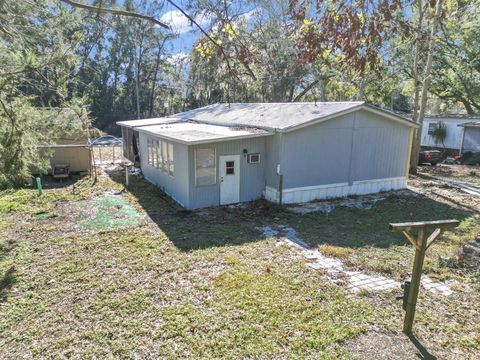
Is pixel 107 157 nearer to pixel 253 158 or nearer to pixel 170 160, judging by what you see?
pixel 170 160

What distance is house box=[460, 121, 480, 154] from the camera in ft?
70.6

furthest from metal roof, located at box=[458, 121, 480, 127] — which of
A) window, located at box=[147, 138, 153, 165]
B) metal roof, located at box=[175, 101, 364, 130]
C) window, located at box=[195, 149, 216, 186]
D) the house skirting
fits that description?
window, located at box=[147, 138, 153, 165]

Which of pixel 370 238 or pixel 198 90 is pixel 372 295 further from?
pixel 198 90

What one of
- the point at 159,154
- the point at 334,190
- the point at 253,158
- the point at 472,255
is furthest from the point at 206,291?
the point at 159,154

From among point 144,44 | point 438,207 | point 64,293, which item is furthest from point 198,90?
point 64,293

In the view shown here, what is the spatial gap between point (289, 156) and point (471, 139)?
56.9 feet

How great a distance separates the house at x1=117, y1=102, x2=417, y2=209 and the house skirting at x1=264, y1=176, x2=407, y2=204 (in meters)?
0.03

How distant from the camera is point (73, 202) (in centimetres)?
1116

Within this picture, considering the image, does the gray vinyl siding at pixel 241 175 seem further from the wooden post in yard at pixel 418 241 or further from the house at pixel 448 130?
the house at pixel 448 130

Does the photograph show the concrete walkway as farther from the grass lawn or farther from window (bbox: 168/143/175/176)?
window (bbox: 168/143/175/176)

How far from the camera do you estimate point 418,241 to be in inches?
172

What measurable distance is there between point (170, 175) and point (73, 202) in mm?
3243

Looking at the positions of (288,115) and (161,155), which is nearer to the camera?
(288,115)

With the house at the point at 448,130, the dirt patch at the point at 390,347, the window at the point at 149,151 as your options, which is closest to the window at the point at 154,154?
the window at the point at 149,151
